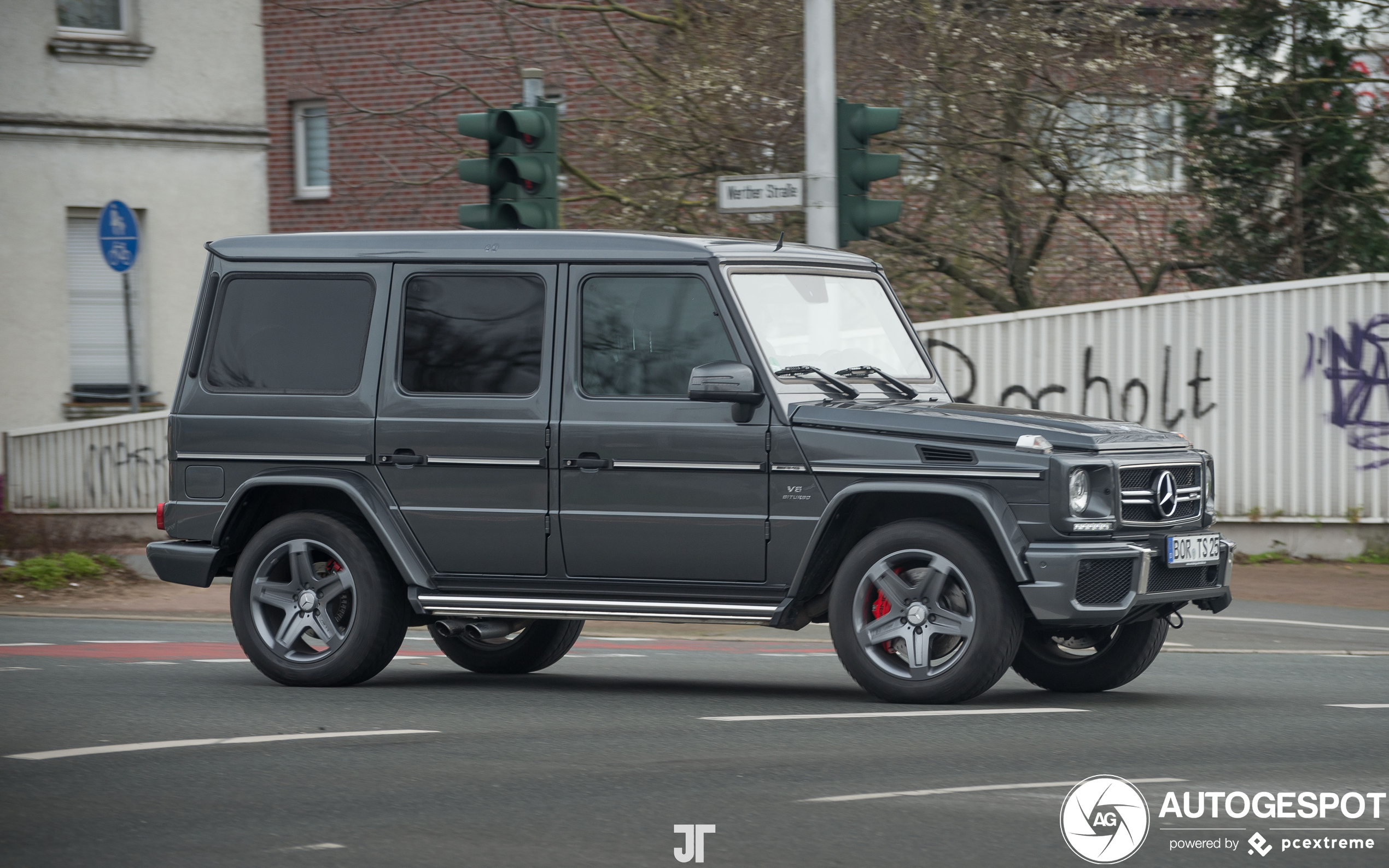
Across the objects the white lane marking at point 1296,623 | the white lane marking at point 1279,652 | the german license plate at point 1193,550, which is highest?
the german license plate at point 1193,550

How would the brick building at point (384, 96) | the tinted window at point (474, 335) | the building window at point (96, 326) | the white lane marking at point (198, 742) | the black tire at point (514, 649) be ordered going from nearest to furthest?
1. the white lane marking at point (198, 742)
2. the tinted window at point (474, 335)
3. the black tire at point (514, 649)
4. the building window at point (96, 326)
5. the brick building at point (384, 96)

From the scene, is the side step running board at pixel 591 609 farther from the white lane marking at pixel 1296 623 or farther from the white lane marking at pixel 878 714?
the white lane marking at pixel 1296 623

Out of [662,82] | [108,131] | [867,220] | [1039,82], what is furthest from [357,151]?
[867,220]

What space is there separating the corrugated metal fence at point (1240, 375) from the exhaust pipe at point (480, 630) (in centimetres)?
770

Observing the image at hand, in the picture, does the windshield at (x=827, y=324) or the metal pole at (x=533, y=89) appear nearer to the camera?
the windshield at (x=827, y=324)

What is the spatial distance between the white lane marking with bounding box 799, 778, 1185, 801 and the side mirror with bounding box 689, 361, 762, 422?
93.9 inches

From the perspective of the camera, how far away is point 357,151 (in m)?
29.4

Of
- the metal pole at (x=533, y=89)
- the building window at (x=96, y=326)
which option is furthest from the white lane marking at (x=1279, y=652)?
the building window at (x=96, y=326)

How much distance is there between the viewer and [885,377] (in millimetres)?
8992

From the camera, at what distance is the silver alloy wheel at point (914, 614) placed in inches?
316

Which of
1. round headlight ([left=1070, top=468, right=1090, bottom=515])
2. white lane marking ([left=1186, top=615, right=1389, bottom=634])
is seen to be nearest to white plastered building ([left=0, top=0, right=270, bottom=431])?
white lane marking ([left=1186, top=615, right=1389, bottom=634])

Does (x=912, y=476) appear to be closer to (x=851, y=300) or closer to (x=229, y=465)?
(x=851, y=300)

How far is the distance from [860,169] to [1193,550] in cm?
537

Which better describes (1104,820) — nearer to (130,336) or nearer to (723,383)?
(723,383)
